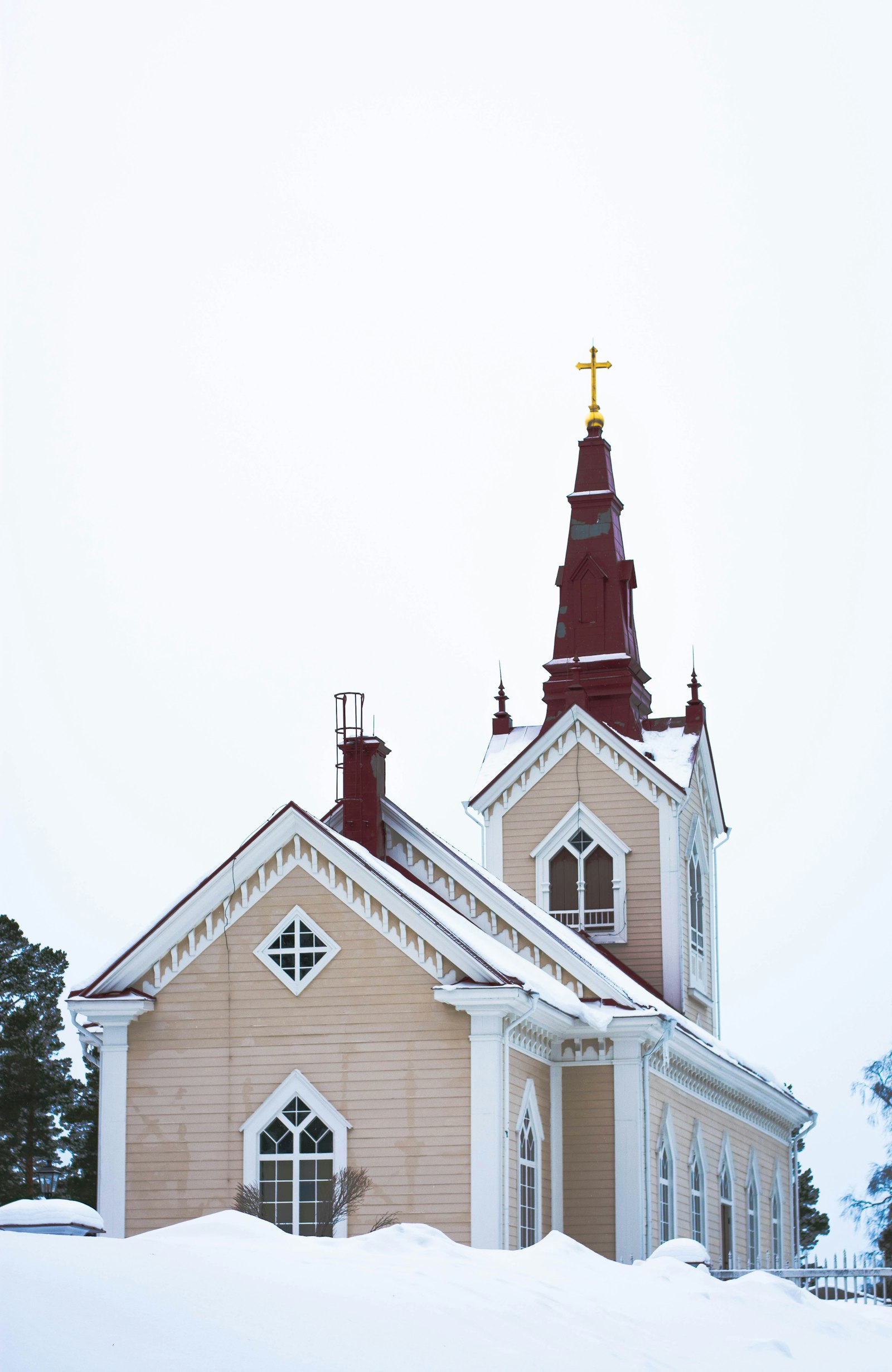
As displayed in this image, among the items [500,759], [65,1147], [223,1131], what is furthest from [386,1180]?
[65,1147]

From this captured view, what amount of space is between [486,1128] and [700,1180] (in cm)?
841

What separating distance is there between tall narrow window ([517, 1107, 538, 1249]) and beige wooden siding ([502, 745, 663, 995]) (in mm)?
8310

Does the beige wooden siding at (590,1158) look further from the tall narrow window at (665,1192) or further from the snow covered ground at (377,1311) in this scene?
the snow covered ground at (377,1311)

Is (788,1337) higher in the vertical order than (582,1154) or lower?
lower

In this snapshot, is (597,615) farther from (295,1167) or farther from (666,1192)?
(295,1167)

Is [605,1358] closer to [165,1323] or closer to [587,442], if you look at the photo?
[165,1323]

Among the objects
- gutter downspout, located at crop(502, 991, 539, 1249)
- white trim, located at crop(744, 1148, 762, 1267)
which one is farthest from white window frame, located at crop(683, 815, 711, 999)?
gutter downspout, located at crop(502, 991, 539, 1249)

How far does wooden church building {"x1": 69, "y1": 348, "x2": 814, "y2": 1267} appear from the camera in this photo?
2208cm

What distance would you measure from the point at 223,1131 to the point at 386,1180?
212cm

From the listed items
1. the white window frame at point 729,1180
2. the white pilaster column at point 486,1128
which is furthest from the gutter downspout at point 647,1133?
the white window frame at point 729,1180

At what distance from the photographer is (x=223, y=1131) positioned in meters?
22.7

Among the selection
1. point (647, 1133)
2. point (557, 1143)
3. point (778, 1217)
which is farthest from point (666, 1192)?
point (778, 1217)

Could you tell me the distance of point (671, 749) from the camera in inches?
1334

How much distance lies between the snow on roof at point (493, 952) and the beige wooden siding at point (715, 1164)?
198 cm
